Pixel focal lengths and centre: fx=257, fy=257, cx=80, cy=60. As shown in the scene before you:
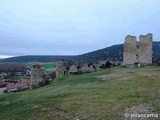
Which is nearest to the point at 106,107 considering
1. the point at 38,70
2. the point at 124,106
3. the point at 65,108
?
the point at 124,106

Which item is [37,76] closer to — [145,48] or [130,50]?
[130,50]

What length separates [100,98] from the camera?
1393 cm

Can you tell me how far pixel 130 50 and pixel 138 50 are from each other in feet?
Result: 3.86

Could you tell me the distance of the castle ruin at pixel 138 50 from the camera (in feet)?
121

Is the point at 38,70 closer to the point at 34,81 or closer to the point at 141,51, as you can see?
the point at 34,81

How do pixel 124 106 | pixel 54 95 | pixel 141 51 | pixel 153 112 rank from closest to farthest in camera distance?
pixel 153 112 → pixel 124 106 → pixel 54 95 → pixel 141 51

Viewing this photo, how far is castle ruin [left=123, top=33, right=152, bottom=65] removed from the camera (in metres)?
36.9

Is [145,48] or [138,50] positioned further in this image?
[138,50]

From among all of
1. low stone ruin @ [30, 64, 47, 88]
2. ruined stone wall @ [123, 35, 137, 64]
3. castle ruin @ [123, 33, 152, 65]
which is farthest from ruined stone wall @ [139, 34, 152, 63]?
low stone ruin @ [30, 64, 47, 88]

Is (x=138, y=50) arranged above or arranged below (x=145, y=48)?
below

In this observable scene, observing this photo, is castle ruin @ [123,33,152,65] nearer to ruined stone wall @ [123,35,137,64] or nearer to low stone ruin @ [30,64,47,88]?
ruined stone wall @ [123,35,137,64]

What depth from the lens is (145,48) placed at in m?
37.0

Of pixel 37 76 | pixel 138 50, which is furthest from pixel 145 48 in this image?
pixel 37 76

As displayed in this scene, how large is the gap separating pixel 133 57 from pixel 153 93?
2338 cm
